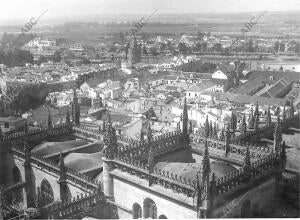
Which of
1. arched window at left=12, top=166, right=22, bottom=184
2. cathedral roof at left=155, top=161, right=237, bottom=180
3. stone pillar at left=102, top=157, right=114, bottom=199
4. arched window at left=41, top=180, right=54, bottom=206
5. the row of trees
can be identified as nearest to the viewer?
cathedral roof at left=155, top=161, right=237, bottom=180

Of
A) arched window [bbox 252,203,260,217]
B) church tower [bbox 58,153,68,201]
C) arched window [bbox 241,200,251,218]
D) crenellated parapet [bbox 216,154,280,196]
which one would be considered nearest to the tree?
church tower [bbox 58,153,68,201]

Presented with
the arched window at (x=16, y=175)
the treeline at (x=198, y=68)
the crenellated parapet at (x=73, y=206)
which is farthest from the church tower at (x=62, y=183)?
the treeline at (x=198, y=68)

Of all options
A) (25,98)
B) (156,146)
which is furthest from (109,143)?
(25,98)

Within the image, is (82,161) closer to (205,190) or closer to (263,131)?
(205,190)

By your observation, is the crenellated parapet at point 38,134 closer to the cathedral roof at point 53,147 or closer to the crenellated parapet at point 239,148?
the cathedral roof at point 53,147

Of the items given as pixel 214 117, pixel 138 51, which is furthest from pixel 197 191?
pixel 138 51

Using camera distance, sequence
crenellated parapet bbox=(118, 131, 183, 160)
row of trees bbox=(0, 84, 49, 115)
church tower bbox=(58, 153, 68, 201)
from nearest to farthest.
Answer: crenellated parapet bbox=(118, 131, 183, 160) → church tower bbox=(58, 153, 68, 201) → row of trees bbox=(0, 84, 49, 115)

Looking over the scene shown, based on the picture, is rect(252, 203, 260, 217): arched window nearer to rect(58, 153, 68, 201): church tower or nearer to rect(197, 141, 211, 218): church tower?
rect(197, 141, 211, 218): church tower

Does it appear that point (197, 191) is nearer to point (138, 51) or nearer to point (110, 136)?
point (110, 136)
